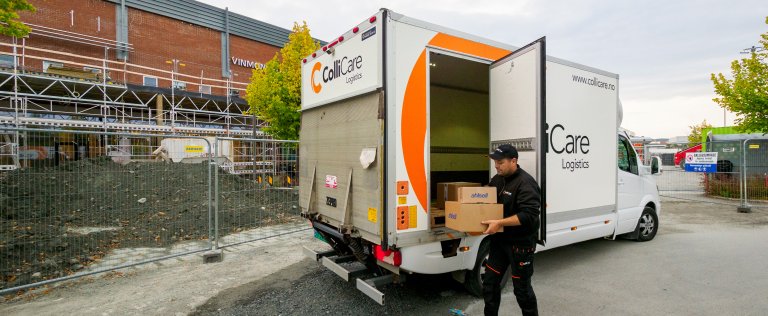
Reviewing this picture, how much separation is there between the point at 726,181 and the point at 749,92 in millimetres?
3043

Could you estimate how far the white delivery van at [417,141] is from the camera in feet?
11.1

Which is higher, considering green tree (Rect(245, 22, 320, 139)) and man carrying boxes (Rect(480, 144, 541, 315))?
green tree (Rect(245, 22, 320, 139))

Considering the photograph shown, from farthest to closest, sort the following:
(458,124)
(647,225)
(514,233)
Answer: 1. (647,225)
2. (458,124)
3. (514,233)

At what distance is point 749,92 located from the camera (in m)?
10.9

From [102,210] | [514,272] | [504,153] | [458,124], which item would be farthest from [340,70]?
[102,210]

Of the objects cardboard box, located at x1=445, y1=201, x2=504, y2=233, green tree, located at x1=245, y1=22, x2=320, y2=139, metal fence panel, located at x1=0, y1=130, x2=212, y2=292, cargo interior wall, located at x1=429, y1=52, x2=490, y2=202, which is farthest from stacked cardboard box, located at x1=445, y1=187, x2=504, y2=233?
green tree, located at x1=245, y1=22, x2=320, y2=139

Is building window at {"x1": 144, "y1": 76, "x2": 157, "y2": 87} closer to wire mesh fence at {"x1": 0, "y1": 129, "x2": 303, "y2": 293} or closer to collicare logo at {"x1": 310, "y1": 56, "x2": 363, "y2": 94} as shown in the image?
wire mesh fence at {"x1": 0, "y1": 129, "x2": 303, "y2": 293}

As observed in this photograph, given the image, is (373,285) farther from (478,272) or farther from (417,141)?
(417,141)

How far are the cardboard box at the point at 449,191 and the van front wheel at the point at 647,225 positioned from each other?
4346 mm

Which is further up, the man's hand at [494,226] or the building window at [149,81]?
the building window at [149,81]

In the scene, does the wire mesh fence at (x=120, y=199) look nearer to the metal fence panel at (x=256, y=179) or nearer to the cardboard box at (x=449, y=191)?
the metal fence panel at (x=256, y=179)

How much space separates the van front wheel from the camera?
6617mm

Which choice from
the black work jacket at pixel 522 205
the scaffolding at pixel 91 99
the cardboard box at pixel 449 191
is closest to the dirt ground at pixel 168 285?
the cardboard box at pixel 449 191

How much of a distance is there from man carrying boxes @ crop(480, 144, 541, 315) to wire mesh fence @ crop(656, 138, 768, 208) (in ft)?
35.8
